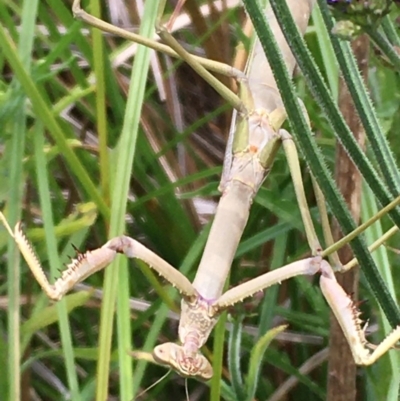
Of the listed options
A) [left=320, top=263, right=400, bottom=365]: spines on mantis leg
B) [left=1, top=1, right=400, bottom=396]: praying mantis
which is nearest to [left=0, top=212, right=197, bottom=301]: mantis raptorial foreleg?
[left=1, top=1, right=400, bottom=396]: praying mantis

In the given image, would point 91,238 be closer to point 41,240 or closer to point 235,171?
point 41,240

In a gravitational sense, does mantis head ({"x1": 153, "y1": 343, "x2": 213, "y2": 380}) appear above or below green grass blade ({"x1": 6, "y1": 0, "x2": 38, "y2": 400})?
below

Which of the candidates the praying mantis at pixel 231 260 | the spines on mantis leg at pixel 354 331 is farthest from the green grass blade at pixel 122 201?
the spines on mantis leg at pixel 354 331

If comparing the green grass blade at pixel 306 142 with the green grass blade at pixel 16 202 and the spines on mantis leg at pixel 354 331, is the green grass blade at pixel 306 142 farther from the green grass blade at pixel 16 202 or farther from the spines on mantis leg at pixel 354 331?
the green grass blade at pixel 16 202

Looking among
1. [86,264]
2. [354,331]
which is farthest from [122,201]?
[354,331]

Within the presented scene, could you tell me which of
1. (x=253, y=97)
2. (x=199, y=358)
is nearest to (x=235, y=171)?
(x=253, y=97)

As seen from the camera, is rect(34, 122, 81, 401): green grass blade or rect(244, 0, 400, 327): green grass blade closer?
rect(244, 0, 400, 327): green grass blade

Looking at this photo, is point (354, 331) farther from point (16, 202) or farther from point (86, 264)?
point (16, 202)

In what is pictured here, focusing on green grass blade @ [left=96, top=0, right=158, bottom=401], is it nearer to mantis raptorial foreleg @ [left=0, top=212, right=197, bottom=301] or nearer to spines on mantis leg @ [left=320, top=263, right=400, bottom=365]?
mantis raptorial foreleg @ [left=0, top=212, right=197, bottom=301]
